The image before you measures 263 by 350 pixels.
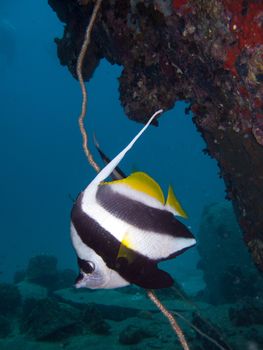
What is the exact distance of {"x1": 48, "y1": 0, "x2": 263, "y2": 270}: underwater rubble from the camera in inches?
88.7

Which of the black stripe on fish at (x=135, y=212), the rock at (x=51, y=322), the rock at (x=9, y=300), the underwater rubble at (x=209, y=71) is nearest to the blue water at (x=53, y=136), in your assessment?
the rock at (x=9, y=300)

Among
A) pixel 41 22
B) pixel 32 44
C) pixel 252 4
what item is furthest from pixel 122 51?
pixel 32 44

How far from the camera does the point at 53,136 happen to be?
139 metres

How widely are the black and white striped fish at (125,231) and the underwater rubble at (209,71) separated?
4.75 feet

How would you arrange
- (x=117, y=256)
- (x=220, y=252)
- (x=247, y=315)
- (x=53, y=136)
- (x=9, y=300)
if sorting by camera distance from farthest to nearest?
1. (x=53, y=136)
2. (x=220, y=252)
3. (x=9, y=300)
4. (x=247, y=315)
5. (x=117, y=256)

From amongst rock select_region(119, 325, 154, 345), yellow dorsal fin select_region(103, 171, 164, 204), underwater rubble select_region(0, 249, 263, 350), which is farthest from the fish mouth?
rock select_region(119, 325, 154, 345)

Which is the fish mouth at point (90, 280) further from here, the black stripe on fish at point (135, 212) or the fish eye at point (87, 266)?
the black stripe on fish at point (135, 212)

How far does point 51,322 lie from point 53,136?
136m

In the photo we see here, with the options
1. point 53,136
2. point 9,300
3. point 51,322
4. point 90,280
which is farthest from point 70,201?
point 53,136

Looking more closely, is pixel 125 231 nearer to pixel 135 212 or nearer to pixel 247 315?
pixel 135 212

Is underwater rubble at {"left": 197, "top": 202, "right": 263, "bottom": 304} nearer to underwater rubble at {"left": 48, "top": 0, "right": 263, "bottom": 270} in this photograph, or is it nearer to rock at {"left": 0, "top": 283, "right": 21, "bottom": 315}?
rock at {"left": 0, "top": 283, "right": 21, "bottom": 315}

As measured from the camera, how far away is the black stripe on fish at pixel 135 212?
116 cm

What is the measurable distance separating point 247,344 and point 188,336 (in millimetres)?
1280

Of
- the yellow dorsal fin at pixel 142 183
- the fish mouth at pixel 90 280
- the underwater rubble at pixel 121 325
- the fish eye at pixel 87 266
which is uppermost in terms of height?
the yellow dorsal fin at pixel 142 183
